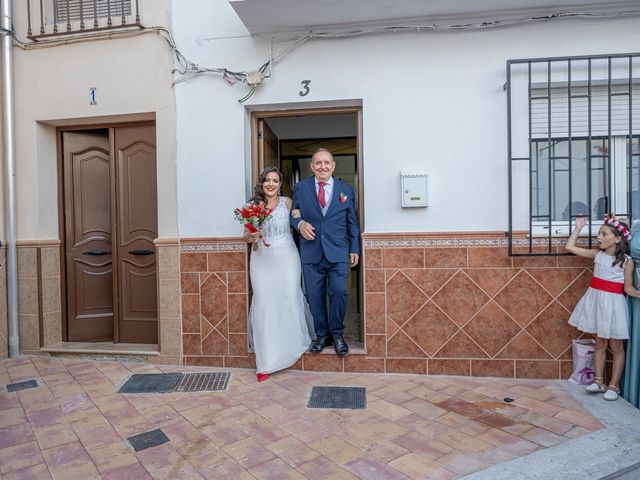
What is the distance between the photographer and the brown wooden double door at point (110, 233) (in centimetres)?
473

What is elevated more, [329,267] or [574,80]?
[574,80]

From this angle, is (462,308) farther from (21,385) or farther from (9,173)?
(9,173)

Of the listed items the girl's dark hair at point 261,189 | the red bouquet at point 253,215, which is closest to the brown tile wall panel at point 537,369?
the red bouquet at point 253,215

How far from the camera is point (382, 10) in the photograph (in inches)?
148

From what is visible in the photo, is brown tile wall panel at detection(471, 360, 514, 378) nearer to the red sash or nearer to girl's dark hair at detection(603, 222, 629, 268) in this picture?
the red sash

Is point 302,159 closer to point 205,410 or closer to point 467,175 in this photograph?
point 467,175

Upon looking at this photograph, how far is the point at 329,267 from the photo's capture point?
404 centimetres

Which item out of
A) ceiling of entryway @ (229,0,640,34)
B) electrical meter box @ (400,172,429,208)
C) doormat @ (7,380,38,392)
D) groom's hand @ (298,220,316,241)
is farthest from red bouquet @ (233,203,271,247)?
doormat @ (7,380,38,392)

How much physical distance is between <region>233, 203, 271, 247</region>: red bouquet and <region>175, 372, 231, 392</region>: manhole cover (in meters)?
1.35

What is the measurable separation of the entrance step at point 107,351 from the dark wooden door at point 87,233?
0.69 ft


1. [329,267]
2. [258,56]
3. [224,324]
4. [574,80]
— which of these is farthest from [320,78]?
[224,324]

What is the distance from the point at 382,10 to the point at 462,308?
105 inches

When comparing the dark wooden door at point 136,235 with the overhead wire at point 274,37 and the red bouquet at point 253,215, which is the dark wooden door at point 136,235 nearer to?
the overhead wire at point 274,37

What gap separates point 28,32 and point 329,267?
153 inches
